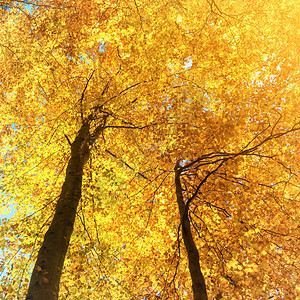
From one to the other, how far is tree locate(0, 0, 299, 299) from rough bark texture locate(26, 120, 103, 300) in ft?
0.97

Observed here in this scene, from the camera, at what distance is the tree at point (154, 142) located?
9.23 metres

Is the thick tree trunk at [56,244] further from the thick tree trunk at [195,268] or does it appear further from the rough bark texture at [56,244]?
the thick tree trunk at [195,268]

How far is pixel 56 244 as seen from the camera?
5352 mm

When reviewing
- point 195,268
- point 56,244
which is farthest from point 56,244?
point 195,268

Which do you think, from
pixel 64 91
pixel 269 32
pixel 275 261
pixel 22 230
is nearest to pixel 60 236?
pixel 22 230

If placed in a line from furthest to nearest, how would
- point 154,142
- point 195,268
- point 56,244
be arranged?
point 154,142
point 195,268
point 56,244

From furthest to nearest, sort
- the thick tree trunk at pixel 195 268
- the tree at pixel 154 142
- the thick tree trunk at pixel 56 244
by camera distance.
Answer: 1. the tree at pixel 154 142
2. the thick tree trunk at pixel 195 268
3. the thick tree trunk at pixel 56 244

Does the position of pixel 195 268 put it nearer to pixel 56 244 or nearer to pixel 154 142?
pixel 56 244

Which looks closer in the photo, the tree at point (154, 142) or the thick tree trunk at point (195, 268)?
the thick tree trunk at point (195, 268)

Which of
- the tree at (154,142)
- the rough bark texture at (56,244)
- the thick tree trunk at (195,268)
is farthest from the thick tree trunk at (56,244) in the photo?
the thick tree trunk at (195,268)

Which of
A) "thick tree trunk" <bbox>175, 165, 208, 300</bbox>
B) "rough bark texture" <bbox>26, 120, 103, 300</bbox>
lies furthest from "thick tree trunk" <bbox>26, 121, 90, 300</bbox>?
"thick tree trunk" <bbox>175, 165, 208, 300</bbox>

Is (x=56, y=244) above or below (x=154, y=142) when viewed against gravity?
below

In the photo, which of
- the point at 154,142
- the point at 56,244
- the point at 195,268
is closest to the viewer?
the point at 56,244

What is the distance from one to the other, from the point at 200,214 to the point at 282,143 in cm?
511
